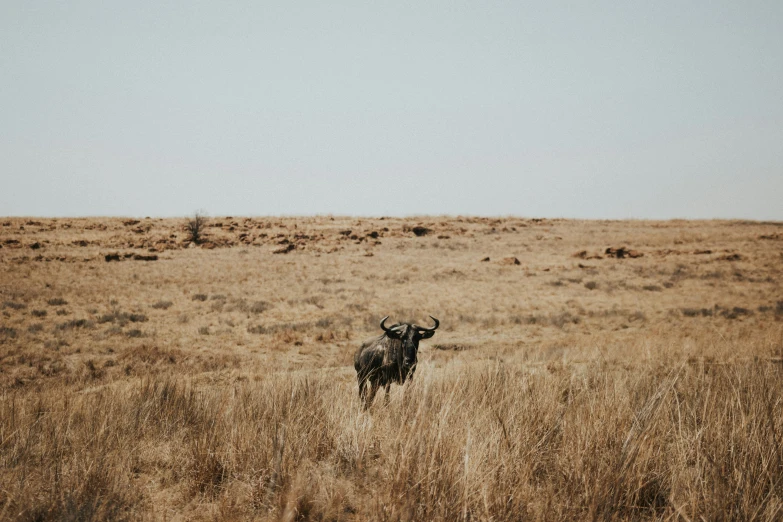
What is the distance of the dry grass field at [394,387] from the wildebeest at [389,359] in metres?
0.73

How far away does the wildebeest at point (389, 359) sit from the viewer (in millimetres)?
6242

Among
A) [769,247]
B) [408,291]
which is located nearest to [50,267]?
[408,291]

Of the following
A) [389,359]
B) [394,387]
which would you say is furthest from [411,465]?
[389,359]

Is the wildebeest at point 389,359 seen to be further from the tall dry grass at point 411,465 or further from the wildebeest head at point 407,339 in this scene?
the tall dry grass at point 411,465

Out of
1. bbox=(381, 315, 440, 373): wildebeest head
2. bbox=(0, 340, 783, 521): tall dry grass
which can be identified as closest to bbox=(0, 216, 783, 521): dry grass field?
bbox=(0, 340, 783, 521): tall dry grass

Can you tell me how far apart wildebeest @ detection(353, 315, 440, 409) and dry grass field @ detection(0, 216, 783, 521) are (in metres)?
0.73

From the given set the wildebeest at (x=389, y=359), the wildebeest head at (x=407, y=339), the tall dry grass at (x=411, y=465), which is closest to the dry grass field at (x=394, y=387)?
the tall dry grass at (x=411, y=465)

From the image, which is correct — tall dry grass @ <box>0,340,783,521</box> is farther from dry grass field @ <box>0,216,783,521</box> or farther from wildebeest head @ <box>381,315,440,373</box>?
wildebeest head @ <box>381,315,440,373</box>

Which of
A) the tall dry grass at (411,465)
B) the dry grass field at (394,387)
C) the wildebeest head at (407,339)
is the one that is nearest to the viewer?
the tall dry grass at (411,465)

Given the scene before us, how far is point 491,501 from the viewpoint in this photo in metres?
2.50

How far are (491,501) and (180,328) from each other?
15983 millimetres

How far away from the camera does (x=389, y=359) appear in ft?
20.6

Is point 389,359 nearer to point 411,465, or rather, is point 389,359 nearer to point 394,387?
point 394,387

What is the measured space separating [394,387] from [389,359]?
0.46 meters
